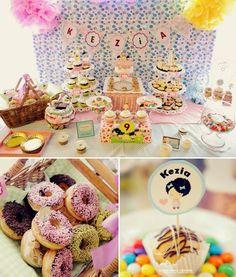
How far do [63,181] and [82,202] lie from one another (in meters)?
0.10

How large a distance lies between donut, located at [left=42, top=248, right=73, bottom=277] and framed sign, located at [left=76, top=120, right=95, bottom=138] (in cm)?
75

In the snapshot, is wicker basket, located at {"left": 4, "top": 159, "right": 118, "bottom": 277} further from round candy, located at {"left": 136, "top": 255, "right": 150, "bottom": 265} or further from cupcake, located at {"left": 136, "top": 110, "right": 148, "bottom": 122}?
cupcake, located at {"left": 136, "top": 110, "right": 148, "bottom": 122}

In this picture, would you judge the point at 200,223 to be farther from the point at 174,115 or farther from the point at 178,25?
the point at 178,25

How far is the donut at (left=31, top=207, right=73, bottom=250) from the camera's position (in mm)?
1109

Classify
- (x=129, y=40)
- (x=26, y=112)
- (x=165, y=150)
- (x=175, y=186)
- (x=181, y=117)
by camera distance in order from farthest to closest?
(x=129, y=40), (x=181, y=117), (x=26, y=112), (x=165, y=150), (x=175, y=186)

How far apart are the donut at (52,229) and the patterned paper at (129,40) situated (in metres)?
1.28

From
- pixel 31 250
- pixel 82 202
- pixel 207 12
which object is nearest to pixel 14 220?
pixel 31 250

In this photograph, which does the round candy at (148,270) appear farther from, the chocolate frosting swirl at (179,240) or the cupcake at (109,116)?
the cupcake at (109,116)

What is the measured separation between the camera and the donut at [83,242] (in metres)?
1.16

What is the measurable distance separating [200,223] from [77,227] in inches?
16.2

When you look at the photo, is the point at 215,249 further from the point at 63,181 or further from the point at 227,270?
the point at 63,181

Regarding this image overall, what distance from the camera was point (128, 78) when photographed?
212cm

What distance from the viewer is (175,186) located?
1078mm

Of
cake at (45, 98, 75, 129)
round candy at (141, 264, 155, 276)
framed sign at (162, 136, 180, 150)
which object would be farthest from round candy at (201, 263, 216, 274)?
cake at (45, 98, 75, 129)
